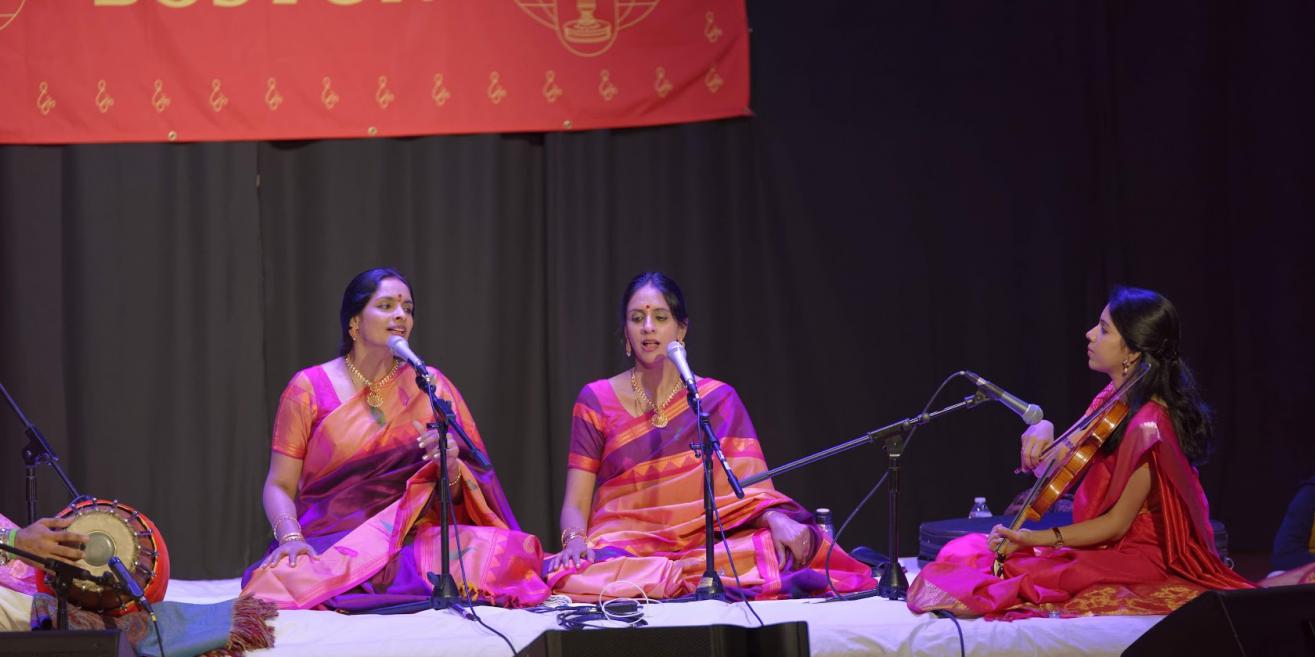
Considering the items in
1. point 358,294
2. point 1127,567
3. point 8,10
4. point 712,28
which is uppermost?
point 8,10

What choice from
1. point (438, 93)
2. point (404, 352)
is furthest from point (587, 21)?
point (404, 352)

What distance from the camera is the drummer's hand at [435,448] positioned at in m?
3.91

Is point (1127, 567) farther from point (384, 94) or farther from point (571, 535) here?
point (384, 94)

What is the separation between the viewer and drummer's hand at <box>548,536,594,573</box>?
404 centimetres

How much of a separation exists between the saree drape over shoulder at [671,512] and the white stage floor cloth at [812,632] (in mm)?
264

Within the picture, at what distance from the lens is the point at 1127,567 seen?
3.55 m

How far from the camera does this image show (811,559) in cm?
411

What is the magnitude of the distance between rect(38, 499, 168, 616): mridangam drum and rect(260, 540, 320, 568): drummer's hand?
364mm

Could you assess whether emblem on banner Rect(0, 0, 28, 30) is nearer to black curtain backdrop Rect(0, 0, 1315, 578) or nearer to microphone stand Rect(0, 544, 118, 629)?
black curtain backdrop Rect(0, 0, 1315, 578)

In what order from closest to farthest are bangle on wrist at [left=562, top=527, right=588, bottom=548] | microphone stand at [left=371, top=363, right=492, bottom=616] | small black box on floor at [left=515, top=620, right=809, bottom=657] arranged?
small black box on floor at [left=515, top=620, right=809, bottom=657] < microphone stand at [left=371, top=363, right=492, bottom=616] < bangle on wrist at [left=562, top=527, right=588, bottom=548]

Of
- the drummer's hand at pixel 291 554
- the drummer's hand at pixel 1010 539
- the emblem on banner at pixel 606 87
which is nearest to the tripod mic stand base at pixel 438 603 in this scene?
the drummer's hand at pixel 291 554

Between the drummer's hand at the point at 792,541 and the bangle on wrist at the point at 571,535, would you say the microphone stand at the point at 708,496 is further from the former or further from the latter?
the bangle on wrist at the point at 571,535

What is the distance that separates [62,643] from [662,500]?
2044mm

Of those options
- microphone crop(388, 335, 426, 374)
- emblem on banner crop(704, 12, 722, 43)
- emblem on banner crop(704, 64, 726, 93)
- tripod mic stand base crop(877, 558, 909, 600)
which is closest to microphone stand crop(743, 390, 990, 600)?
tripod mic stand base crop(877, 558, 909, 600)
